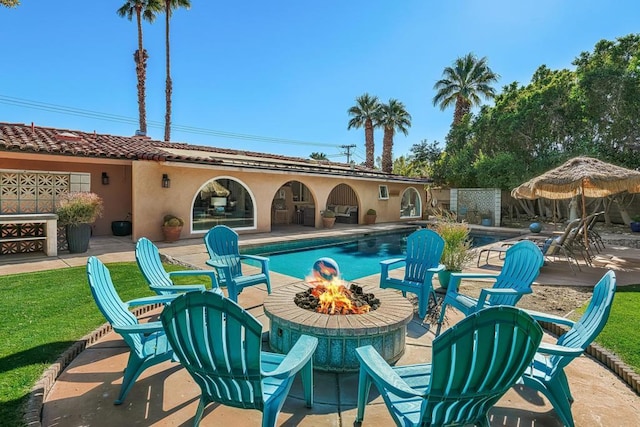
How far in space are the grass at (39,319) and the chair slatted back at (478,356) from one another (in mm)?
2969

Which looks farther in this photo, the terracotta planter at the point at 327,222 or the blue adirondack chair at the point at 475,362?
the terracotta planter at the point at 327,222

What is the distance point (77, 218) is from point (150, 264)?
6.70 meters

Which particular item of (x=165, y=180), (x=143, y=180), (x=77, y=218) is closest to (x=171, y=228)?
(x=165, y=180)

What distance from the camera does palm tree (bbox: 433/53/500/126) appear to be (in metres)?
25.6

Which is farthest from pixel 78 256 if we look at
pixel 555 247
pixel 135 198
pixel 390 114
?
pixel 390 114

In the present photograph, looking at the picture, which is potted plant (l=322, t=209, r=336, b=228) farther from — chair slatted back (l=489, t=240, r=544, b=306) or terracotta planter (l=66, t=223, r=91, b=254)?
chair slatted back (l=489, t=240, r=544, b=306)

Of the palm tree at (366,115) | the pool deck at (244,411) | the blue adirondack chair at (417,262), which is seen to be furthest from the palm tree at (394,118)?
the pool deck at (244,411)

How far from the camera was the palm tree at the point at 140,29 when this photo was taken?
70.8ft

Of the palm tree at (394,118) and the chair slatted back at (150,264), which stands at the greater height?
the palm tree at (394,118)

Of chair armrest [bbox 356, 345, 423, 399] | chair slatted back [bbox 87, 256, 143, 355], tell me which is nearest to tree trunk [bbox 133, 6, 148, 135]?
chair slatted back [bbox 87, 256, 143, 355]

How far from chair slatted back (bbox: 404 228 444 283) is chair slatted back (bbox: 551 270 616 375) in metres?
2.55

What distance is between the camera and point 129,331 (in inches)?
113

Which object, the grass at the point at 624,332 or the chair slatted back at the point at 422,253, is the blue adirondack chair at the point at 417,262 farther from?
the grass at the point at 624,332

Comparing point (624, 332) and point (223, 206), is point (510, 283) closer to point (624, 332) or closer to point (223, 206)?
point (624, 332)
